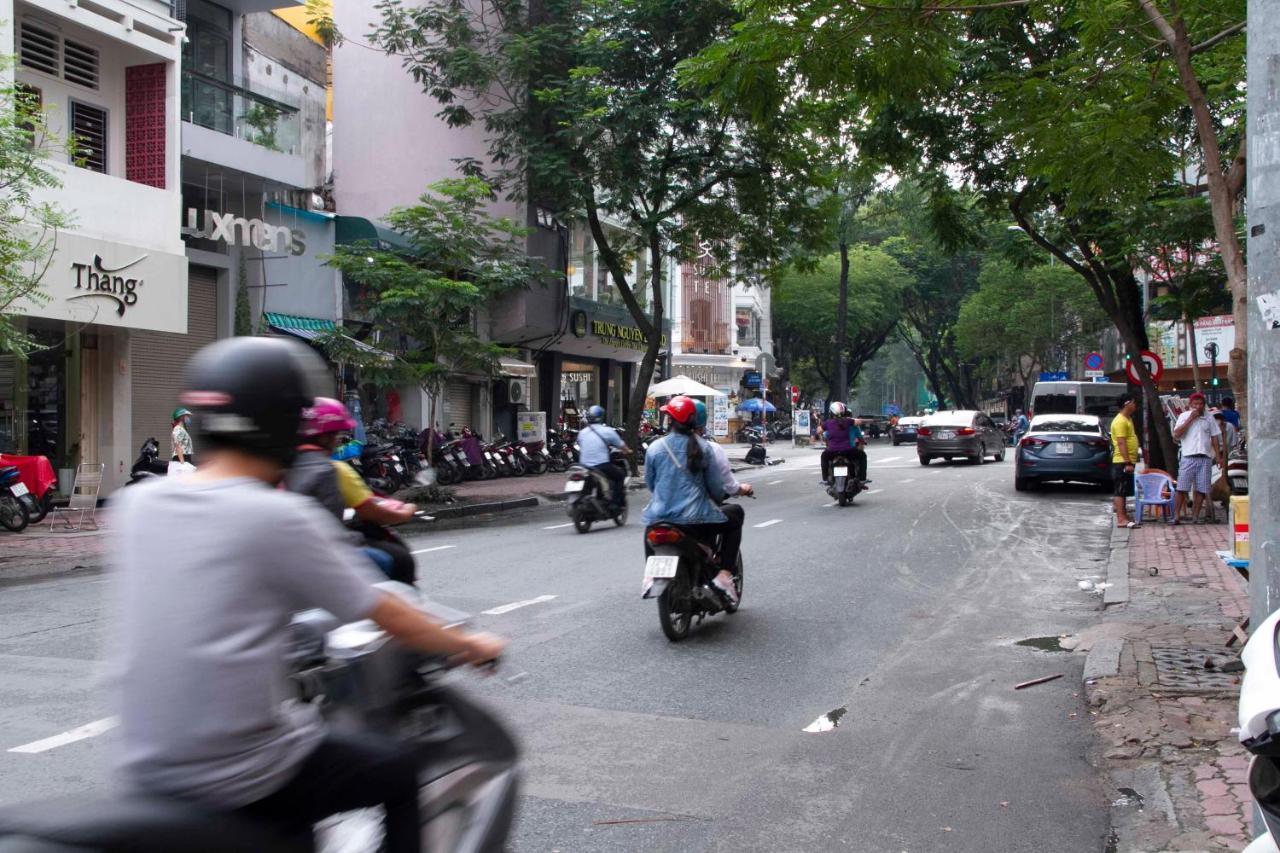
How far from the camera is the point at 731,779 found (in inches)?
199

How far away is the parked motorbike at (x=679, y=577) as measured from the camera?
7.57 m

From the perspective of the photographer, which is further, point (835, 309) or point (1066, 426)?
point (835, 309)

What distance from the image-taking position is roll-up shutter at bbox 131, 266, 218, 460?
769 inches

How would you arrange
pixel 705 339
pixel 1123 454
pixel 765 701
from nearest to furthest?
pixel 765 701 < pixel 1123 454 < pixel 705 339

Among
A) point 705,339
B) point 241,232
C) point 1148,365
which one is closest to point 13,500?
point 241,232

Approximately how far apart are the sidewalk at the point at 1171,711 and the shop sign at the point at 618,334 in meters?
25.3

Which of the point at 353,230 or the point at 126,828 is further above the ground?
the point at 353,230

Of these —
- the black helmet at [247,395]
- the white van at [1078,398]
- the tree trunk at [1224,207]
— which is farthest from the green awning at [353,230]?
the white van at [1078,398]

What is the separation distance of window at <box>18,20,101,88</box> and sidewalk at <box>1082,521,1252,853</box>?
53.1 feet

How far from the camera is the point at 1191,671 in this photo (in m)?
6.82

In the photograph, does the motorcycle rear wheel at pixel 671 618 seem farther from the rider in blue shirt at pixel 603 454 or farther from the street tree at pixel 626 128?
the street tree at pixel 626 128

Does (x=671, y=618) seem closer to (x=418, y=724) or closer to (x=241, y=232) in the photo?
(x=418, y=724)

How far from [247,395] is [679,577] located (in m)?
5.85

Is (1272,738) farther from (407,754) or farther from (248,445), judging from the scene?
(248,445)
